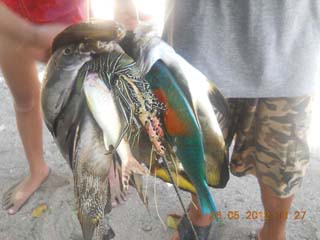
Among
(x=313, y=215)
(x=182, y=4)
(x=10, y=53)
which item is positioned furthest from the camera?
(x=313, y=215)

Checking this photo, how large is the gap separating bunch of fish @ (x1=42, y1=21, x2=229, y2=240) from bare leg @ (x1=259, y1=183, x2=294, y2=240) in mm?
569

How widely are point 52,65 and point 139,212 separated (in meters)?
1.13

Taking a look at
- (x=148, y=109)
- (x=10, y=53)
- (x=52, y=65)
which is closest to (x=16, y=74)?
(x=10, y=53)

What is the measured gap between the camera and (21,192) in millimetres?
1957

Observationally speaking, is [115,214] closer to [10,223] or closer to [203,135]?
[10,223]

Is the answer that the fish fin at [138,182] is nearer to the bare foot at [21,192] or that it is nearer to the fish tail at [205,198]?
the fish tail at [205,198]

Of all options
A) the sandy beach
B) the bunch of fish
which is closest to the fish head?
the bunch of fish

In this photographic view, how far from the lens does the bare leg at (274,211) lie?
4.64 ft

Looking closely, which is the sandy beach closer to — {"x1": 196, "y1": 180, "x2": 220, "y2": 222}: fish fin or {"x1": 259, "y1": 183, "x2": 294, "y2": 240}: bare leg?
{"x1": 259, "y1": 183, "x2": 294, "y2": 240}: bare leg

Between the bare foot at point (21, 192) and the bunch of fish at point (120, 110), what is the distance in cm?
111

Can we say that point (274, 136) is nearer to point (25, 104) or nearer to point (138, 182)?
point (138, 182)

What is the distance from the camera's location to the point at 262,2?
40.8 inches
